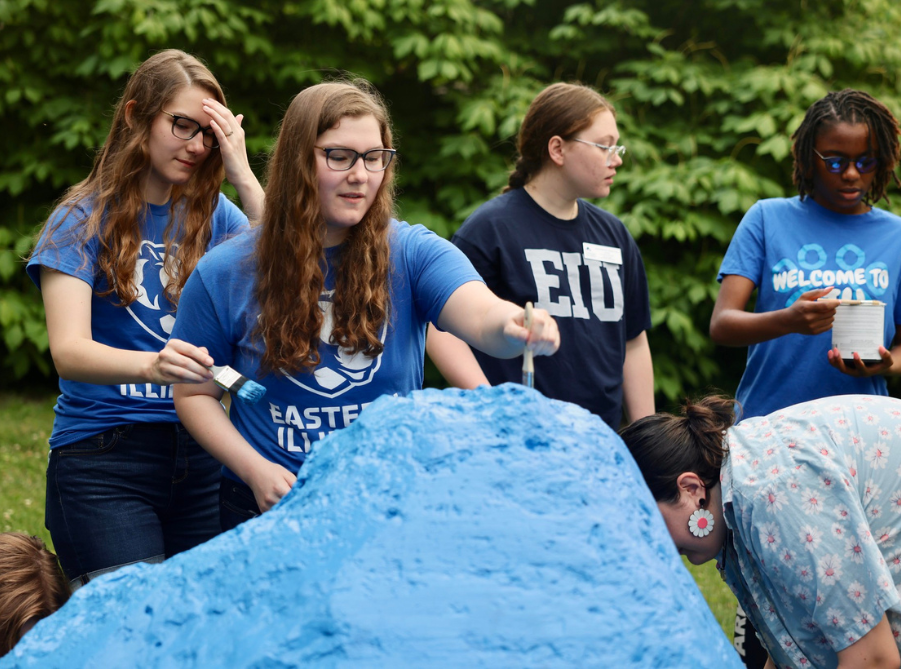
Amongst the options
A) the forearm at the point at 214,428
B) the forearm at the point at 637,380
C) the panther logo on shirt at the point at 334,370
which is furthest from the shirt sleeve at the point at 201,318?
the forearm at the point at 637,380

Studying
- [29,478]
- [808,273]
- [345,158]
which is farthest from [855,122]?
[29,478]

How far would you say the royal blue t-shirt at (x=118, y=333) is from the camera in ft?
7.79

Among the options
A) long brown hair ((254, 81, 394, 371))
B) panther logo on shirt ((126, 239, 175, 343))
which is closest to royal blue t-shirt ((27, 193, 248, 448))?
panther logo on shirt ((126, 239, 175, 343))

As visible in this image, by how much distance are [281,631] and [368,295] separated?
2.87 feet

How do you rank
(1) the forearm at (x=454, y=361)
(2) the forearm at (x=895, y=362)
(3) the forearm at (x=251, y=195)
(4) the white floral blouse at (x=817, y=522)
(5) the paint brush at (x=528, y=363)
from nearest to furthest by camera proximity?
(5) the paint brush at (x=528, y=363) < (4) the white floral blouse at (x=817, y=522) < (3) the forearm at (x=251, y=195) < (1) the forearm at (x=454, y=361) < (2) the forearm at (x=895, y=362)

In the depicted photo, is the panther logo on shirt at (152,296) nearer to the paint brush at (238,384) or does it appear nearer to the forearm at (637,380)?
the paint brush at (238,384)

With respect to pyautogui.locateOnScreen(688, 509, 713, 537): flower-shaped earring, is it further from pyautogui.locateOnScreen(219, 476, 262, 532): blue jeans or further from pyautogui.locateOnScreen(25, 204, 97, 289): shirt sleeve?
pyautogui.locateOnScreen(25, 204, 97, 289): shirt sleeve

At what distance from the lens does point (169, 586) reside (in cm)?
150

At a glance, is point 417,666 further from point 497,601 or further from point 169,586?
point 169,586

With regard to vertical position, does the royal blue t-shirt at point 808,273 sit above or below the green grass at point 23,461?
above

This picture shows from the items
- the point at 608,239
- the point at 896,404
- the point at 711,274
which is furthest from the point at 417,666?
the point at 711,274

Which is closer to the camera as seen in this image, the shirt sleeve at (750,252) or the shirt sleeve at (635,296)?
the shirt sleeve at (750,252)

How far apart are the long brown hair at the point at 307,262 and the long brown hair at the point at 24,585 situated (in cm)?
79

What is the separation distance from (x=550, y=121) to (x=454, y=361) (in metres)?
1.10
